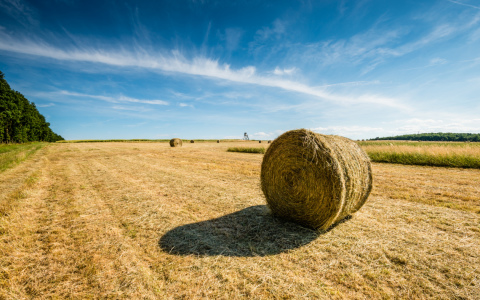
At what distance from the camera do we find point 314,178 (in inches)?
169

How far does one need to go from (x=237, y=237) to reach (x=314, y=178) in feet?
6.31

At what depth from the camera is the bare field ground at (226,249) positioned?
2.67 meters

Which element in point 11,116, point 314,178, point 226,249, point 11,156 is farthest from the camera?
point 11,116

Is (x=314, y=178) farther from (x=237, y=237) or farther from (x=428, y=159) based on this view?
(x=428, y=159)

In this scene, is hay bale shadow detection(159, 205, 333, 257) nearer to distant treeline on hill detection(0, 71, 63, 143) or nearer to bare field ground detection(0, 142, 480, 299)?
bare field ground detection(0, 142, 480, 299)

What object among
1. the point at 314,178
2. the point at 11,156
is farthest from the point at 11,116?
the point at 314,178

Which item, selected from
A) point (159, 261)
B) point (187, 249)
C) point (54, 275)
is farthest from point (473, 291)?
point (54, 275)

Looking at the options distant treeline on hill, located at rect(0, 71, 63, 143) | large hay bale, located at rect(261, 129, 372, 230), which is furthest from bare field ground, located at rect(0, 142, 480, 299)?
distant treeline on hill, located at rect(0, 71, 63, 143)

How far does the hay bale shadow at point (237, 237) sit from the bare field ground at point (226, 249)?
2 centimetres

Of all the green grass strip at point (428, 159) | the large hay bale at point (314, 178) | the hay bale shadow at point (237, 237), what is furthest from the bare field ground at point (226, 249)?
the green grass strip at point (428, 159)

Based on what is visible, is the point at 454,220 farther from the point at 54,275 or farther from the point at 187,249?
the point at 54,275

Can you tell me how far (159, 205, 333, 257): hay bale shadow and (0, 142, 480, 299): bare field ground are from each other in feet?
0.07

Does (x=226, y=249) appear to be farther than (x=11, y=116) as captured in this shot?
No

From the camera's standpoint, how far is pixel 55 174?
10.1 m
